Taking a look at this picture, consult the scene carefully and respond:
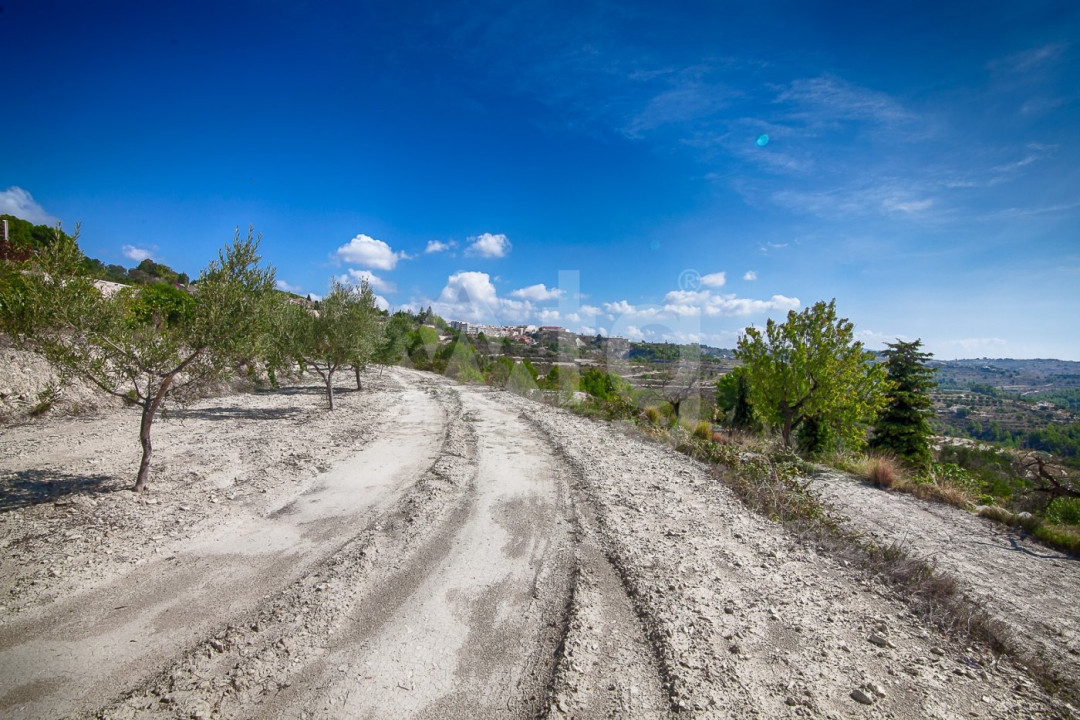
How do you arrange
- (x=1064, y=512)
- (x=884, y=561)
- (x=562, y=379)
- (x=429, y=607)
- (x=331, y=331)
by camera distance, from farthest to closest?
(x=562, y=379), (x=331, y=331), (x=1064, y=512), (x=884, y=561), (x=429, y=607)

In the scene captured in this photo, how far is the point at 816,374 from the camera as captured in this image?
14.5 metres

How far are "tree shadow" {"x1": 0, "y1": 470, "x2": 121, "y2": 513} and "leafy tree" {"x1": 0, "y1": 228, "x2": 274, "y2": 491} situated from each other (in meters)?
0.70

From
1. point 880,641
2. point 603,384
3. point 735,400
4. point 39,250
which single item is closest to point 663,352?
point 735,400

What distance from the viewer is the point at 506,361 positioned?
3009 cm

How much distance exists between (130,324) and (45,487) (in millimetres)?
2979

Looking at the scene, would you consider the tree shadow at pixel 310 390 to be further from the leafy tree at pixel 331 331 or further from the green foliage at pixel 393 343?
the leafy tree at pixel 331 331

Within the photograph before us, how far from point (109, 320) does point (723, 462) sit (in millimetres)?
12133

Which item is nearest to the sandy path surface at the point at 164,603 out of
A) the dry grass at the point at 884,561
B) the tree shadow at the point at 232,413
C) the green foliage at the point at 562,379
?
the dry grass at the point at 884,561

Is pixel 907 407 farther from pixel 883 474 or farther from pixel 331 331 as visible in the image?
Answer: pixel 331 331

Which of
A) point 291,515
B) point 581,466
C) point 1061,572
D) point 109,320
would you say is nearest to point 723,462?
point 581,466

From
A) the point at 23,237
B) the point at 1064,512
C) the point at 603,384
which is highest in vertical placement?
the point at 23,237

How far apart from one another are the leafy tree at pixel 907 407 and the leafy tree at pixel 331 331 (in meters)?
22.3

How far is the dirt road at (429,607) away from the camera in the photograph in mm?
3260

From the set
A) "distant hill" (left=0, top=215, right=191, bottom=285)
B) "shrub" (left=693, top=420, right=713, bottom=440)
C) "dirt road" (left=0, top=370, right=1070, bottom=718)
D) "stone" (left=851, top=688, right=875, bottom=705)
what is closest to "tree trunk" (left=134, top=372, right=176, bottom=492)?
"dirt road" (left=0, top=370, right=1070, bottom=718)
